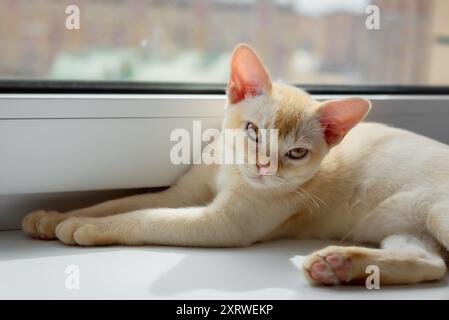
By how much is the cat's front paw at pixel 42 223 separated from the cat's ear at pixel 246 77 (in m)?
0.44

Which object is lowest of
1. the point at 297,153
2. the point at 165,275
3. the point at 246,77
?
the point at 165,275

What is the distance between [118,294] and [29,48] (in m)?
0.64

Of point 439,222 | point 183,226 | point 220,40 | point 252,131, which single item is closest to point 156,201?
point 183,226

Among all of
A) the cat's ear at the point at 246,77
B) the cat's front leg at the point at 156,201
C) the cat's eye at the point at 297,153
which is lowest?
the cat's front leg at the point at 156,201

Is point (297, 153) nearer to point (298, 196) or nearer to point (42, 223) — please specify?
point (298, 196)

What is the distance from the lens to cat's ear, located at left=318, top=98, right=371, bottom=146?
1.08 meters

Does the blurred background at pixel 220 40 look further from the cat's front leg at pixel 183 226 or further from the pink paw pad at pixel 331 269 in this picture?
the pink paw pad at pixel 331 269

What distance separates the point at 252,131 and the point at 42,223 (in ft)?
1.54

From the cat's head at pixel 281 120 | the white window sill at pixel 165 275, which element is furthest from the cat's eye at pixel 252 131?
the white window sill at pixel 165 275

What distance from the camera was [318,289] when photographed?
0.90 meters

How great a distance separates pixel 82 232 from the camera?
3.43 ft

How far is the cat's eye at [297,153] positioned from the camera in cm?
110
